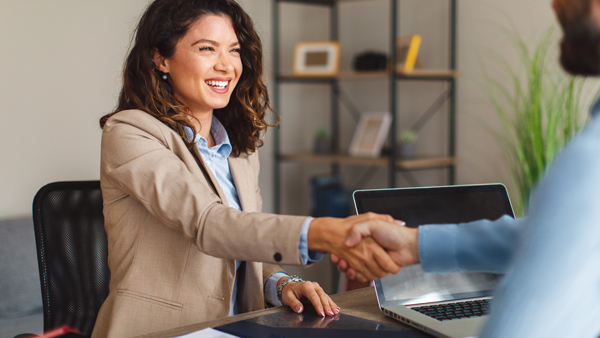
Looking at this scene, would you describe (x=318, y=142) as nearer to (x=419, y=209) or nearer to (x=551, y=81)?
(x=551, y=81)

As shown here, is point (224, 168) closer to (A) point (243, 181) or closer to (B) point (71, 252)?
(A) point (243, 181)

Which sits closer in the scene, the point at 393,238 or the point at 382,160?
the point at 393,238

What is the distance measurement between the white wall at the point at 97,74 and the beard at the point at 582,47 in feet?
7.12

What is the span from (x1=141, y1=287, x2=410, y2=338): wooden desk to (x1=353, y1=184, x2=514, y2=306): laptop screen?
5cm

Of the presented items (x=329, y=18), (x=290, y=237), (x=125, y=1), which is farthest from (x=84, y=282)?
(x=329, y=18)

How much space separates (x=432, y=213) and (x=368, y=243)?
26 centimetres

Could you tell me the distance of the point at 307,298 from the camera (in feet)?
→ 4.21

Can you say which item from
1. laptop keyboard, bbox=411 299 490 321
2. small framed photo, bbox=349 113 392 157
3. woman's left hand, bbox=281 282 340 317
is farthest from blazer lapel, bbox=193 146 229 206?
small framed photo, bbox=349 113 392 157

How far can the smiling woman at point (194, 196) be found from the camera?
1.08m

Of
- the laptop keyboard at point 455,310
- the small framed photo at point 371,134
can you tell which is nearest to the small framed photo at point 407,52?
the small framed photo at point 371,134

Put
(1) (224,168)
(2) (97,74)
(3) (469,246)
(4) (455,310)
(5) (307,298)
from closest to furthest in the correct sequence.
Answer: (3) (469,246) → (4) (455,310) → (5) (307,298) → (1) (224,168) → (2) (97,74)

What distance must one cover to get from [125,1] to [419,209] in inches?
82.0

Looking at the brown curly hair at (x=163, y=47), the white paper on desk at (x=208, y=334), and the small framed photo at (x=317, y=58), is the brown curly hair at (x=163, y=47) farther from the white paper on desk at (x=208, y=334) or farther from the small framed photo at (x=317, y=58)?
the small framed photo at (x=317, y=58)

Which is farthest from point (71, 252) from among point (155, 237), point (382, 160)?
point (382, 160)
